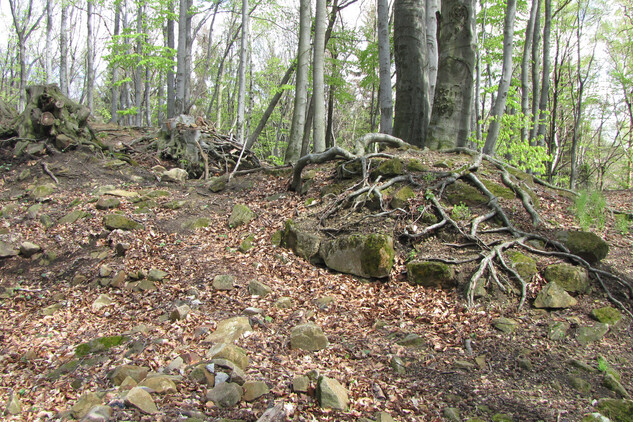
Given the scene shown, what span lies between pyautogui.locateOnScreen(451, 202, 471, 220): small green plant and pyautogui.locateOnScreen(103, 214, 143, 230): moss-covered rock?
15.7ft

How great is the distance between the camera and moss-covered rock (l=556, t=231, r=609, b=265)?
4.16m

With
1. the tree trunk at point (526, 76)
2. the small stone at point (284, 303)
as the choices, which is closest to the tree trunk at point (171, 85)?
the small stone at point (284, 303)

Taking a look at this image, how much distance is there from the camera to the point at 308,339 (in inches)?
139

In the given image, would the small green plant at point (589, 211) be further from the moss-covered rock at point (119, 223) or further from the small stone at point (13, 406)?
the moss-covered rock at point (119, 223)

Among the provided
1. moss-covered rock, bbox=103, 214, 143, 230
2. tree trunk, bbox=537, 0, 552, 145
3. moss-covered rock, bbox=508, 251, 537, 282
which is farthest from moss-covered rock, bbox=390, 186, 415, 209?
tree trunk, bbox=537, 0, 552, 145

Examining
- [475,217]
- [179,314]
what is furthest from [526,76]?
[179,314]

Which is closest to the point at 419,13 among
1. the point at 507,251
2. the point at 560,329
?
the point at 507,251

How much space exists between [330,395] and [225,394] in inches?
30.0

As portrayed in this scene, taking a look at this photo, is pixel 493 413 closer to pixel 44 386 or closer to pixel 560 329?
pixel 560 329

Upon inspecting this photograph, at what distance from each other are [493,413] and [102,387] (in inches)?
117

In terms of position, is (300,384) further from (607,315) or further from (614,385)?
(607,315)

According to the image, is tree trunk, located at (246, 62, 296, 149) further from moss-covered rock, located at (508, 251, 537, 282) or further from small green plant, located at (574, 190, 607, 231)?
moss-covered rock, located at (508, 251, 537, 282)

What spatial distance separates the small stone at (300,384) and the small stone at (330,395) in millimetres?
122

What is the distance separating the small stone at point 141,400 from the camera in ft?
8.52
